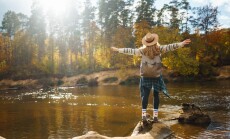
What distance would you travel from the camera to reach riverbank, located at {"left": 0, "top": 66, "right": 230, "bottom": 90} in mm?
51938

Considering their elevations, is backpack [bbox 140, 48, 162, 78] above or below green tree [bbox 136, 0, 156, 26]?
below

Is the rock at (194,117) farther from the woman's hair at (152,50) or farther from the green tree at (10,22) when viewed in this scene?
the green tree at (10,22)

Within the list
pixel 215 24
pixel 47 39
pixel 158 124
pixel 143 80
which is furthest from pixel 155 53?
pixel 47 39

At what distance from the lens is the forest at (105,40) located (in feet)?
188

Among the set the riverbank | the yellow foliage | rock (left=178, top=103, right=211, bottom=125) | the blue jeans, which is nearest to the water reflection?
rock (left=178, top=103, right=211, bottom=125)

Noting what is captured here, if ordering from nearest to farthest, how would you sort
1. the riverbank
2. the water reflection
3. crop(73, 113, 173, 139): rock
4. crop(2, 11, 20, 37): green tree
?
crop(73, 113, 173, 139): rock < the water reflection < the riverbank < crop(2, 11, 20, 37): green tree

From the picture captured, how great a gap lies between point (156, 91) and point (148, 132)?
1.47 metres

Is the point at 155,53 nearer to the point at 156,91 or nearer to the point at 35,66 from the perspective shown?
the point at 156,91

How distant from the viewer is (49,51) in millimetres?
79250

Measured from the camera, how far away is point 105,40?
231 feet

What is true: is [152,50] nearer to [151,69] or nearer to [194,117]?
[151,69]

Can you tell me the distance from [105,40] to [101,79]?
16.7 meters

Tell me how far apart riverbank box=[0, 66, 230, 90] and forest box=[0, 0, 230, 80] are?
4.68ft

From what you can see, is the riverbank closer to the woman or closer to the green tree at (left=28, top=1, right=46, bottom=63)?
the green tree at (left=28, top=1, right=46, bottom=63)
